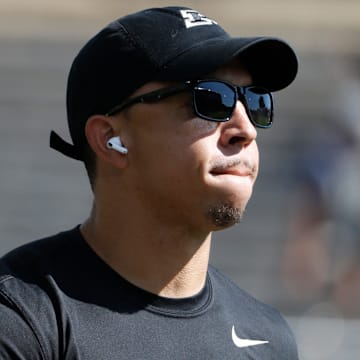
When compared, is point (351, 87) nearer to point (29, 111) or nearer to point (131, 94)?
point (29, 111)

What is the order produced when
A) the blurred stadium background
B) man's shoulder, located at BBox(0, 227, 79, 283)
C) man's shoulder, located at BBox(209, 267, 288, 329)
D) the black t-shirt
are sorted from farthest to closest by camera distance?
the blurred stadium background, man's shoulder, located at BBox(209, 267, 288, 329), man's shoulder, located at BBox(0, 227, 79, 283), the black t-shirt

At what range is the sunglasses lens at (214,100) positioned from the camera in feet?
8.59

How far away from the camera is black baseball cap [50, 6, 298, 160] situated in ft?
8.64

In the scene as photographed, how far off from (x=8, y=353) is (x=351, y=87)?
630 cm

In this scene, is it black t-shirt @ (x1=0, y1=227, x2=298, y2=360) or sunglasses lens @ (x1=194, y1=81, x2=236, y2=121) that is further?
sunglasses lens @ (x1=194, y1=81, x2=236, y2=121)

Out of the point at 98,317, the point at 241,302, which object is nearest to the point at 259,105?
the point at 241,302

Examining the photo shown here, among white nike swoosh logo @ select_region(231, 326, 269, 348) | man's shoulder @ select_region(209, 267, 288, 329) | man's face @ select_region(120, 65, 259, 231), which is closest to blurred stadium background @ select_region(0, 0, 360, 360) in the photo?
man's shoulder @ select_region(209, 267, 288, 329)

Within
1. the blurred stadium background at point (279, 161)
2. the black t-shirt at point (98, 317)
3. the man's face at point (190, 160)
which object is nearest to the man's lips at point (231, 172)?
the man's face at point (190, 160)

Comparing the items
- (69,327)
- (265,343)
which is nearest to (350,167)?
(265,343)

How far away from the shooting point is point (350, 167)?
747cm

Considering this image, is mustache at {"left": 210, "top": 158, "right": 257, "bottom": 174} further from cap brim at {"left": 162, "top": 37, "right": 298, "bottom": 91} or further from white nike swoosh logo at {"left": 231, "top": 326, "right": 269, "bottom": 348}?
white nike swoosh logo at {"left": 231, "top": 326, "right": 269, "bottom": 348}

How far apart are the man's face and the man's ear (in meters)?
0.04

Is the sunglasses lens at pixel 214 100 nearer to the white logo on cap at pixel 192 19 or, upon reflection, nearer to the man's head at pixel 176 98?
the man's head at pixel 176 98

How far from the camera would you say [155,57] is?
8.66 ft
